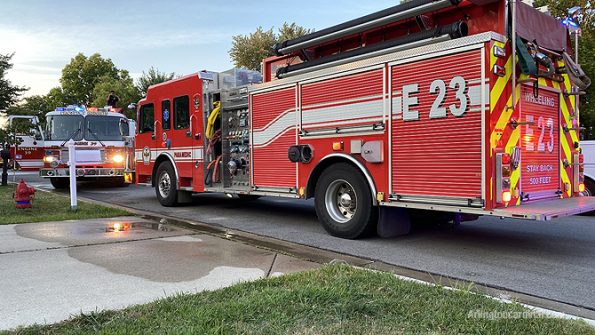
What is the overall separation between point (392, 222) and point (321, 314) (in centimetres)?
337

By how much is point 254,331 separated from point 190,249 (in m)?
2.97

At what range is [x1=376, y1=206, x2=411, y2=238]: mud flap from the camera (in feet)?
20.9

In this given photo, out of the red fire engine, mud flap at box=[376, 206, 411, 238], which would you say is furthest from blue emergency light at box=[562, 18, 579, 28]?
mud flap at box=[376, 206, 411, 238]

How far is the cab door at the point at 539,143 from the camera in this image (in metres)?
5.64

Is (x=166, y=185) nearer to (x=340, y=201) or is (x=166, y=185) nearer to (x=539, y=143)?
(x=340, y=201)

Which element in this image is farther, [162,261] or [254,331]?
[162,261]

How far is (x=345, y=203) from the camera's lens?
682 centimetres

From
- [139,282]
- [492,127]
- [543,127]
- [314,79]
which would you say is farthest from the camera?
[314,79]

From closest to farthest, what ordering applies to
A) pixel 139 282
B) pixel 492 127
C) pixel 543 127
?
pixel 139 282, pixel 492 127, pixel 543 127

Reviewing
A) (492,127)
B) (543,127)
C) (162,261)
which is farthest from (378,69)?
(162,261)

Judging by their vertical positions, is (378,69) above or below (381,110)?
above

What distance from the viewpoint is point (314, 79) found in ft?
23.3

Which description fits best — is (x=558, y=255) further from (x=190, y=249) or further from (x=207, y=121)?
(x=207, y=121)

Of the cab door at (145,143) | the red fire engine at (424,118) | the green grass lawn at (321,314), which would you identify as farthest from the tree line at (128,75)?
the green grass lawn at (321,314)
